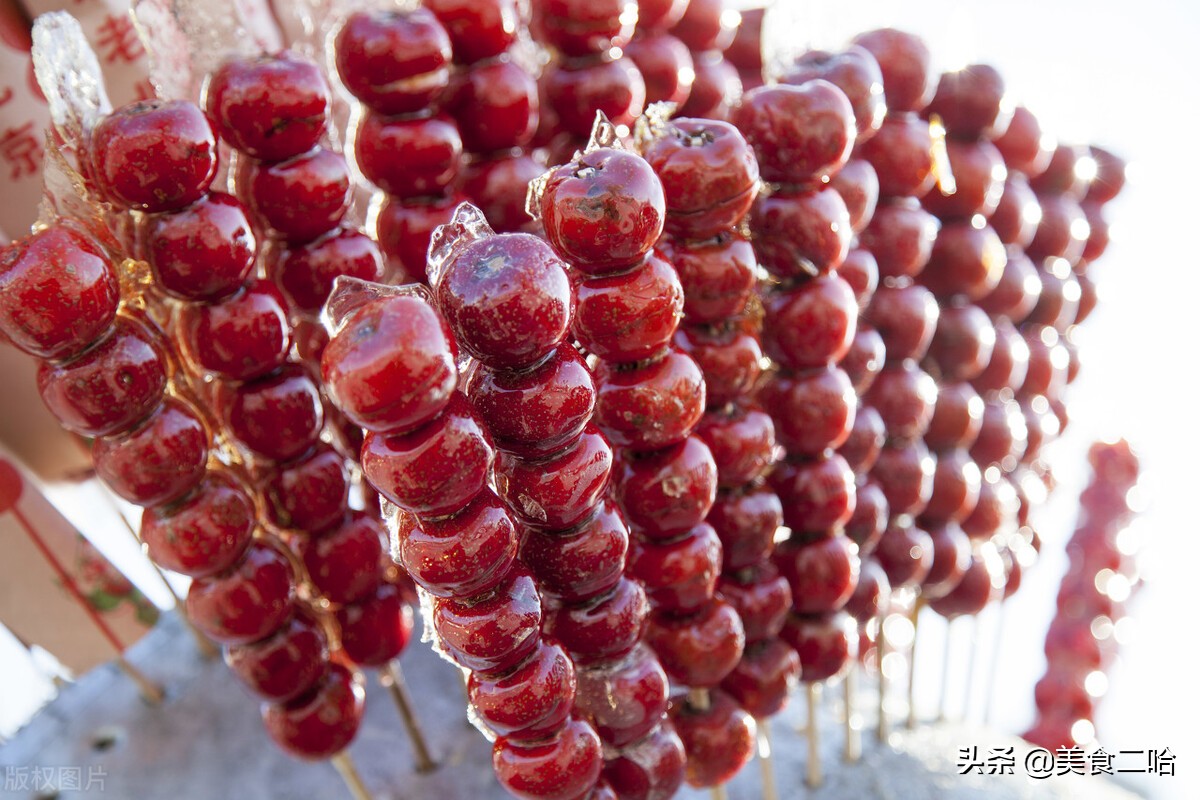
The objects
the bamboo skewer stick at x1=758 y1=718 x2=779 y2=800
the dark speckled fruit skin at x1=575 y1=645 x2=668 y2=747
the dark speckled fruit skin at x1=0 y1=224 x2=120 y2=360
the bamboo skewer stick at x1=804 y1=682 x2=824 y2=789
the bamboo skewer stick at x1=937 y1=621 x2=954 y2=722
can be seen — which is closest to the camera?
the dark speckled fruit skin at x1=0 y1=224 x2=120 y2=360

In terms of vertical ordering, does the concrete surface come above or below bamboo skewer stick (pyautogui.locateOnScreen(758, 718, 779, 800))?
below

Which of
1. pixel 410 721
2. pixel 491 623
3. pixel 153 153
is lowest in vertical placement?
pixel 410 721

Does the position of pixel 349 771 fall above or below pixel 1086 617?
above

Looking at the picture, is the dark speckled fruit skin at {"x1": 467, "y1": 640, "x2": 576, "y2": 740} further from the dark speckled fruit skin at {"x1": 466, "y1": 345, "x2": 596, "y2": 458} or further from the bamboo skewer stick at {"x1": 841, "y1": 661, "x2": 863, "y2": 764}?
the bamboo skewer stick at {"x1": 841, "y1": 661, "x2": 863, "y2": 764}

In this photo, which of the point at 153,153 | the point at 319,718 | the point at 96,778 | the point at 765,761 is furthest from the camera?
the point at 96,778

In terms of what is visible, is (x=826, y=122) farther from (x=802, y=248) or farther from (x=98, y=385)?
(x=98, y=385)

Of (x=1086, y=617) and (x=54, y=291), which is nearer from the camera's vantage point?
(x=54, y=291)

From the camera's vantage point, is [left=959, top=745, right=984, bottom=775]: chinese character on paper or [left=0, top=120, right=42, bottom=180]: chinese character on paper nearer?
[left=0, top=120, right=42, bottom=180]: chinese character on paper

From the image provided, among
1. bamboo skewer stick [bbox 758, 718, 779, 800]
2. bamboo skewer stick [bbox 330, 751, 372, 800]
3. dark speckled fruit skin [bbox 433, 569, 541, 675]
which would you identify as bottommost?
bamboo skewer stick [bbox 758, 718, 779, 800]

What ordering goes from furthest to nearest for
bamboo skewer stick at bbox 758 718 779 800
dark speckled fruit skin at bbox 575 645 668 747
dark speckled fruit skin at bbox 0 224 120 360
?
bamboo skewer stick at bbox 758 718 779 800
dark speckled fruit skin at bbox 575 645 668 747
dark speckled fruit skin at bbox 0 224 120 360

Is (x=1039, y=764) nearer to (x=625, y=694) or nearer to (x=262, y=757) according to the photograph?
(x=625, y=694)

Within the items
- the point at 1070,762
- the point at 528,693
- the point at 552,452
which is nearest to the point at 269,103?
the point at 552,452

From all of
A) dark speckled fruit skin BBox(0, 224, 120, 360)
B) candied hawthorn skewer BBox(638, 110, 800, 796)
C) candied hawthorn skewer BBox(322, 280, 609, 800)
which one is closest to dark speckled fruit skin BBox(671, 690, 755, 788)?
candied hawthorn skewer BBox(638, 110, 800, 796)
